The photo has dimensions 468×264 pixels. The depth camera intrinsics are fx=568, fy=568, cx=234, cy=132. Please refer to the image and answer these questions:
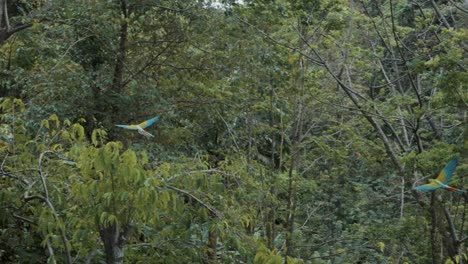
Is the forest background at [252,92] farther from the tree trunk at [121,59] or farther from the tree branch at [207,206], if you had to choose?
the tree branch at [207,206]

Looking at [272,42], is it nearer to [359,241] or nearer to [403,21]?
[359,241]

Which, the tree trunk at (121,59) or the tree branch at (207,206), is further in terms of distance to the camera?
the tree trunk at (121,59)

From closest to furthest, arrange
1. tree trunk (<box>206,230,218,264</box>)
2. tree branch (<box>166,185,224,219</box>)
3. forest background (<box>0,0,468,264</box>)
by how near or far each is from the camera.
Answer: tree branch (<box>166,185,224,219</box>)
tree trunk (<box>206,230,218,264</box>)
forest background (<box>0,0,468,264</box>)

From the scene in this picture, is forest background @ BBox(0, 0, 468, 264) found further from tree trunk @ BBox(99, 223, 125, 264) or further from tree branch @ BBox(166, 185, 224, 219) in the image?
tree trunk @ BBox(99, 223, 125, 264)

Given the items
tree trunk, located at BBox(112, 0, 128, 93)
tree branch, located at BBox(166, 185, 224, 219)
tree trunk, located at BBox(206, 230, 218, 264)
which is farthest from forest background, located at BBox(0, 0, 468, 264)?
tree branch, located at BBox(166, 185, 224, 219)

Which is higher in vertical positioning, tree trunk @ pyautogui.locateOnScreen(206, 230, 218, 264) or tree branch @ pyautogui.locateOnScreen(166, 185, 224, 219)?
tree branch @ pyautogui.locateOnScreen(166, 185, 224, 219)

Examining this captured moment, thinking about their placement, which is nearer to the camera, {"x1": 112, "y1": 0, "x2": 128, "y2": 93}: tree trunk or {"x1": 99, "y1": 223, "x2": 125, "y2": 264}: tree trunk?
{"x1": 99, "y1": 223, "x2": 125, "y2": 264}: tree trunk

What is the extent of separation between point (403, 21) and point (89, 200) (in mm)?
7659

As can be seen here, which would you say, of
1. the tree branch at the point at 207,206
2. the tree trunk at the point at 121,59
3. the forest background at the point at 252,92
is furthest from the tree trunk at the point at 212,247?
the tree trunk at the point at 121,59

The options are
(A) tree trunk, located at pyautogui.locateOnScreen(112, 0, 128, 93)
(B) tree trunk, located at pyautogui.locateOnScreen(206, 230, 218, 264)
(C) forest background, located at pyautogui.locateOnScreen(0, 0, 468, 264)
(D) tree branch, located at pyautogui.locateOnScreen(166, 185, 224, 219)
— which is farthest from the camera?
(A) tree trunk, located at pyautogui.locateOnScreen(112, 0, 128, 93)

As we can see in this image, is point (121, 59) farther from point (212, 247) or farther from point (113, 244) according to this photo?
point (113, 244)

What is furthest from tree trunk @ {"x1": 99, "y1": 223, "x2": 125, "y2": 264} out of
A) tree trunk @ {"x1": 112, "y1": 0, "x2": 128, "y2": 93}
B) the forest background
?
tree trunk @ {"x1": 112, "y1": 0, "x2": 128, "y2": 93}

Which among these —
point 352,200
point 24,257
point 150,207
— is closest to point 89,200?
point 150,207

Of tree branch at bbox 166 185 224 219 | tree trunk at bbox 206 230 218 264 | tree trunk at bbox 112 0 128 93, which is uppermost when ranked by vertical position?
tree trunk at bbox 112 0 128 93
